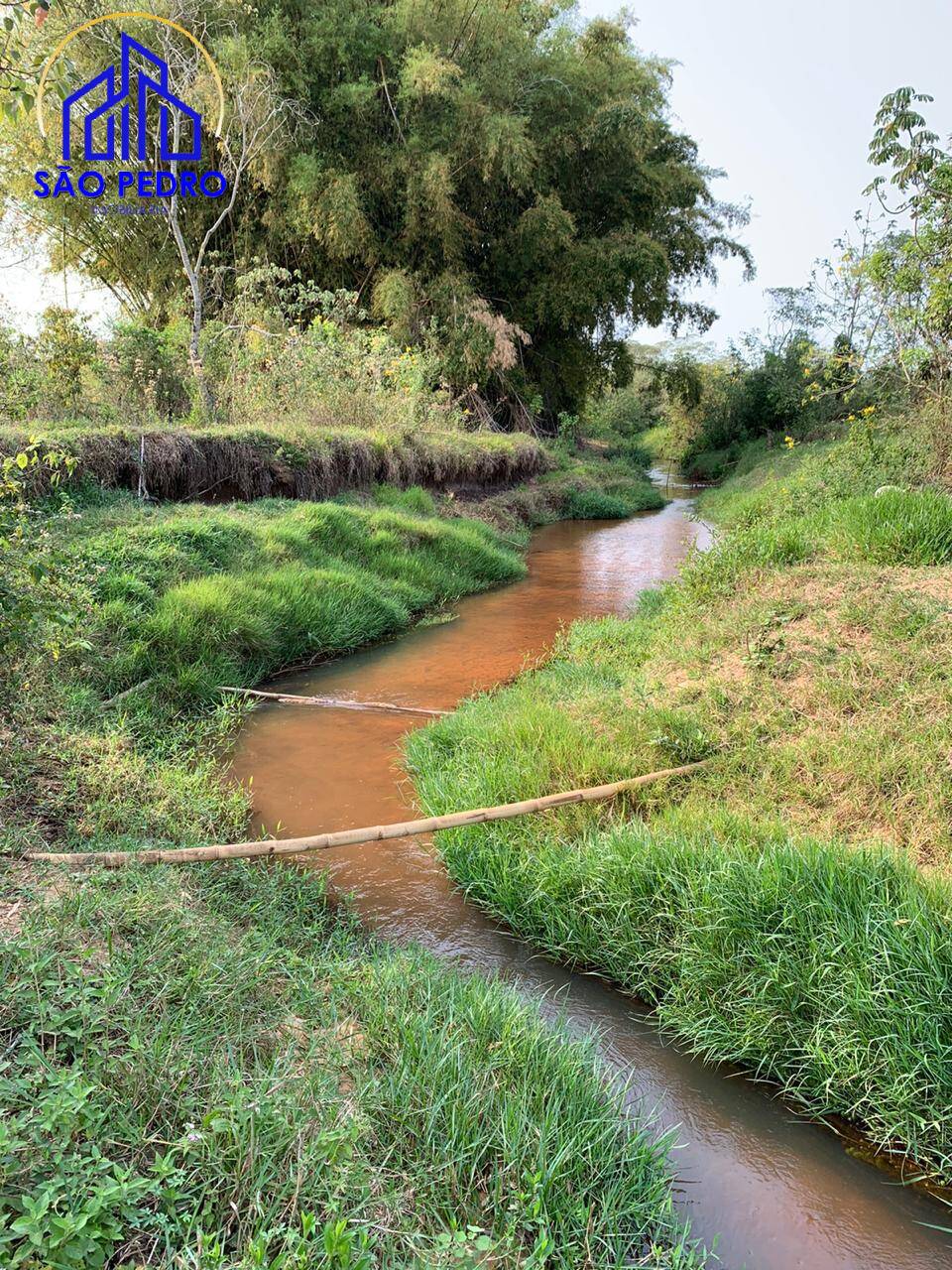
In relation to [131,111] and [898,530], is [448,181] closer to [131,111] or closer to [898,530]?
[131,111]

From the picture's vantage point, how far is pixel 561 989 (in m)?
3.10

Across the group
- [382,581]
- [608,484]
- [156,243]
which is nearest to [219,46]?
[156,243]

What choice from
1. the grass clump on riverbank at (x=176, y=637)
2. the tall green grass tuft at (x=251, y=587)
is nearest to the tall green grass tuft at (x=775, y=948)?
the grass clump on riverbank at (x=176, y=637)

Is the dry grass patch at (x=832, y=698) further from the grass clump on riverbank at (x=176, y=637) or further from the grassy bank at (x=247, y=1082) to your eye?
the grass clump on riverbank at (x=176, y=637)

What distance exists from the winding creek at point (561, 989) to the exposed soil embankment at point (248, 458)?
9.29 feet

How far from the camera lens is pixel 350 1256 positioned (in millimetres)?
1626

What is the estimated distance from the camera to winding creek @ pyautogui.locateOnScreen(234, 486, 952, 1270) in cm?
212

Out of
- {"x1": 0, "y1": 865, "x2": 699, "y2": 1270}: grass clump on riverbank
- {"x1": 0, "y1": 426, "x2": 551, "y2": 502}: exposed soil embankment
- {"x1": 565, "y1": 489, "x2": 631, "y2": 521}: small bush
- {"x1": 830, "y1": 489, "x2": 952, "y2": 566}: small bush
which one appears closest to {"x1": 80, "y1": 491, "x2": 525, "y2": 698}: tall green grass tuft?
{"x1": 0, "y1": 426, "x2": 551, "y2": 502}: exposed soil embankment

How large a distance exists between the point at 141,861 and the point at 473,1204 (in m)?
1.91

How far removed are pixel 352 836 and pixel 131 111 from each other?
1370 cm

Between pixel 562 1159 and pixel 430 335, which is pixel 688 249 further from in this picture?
pixel 562 1159

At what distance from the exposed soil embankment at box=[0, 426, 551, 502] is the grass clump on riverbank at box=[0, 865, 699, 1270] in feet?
14.6

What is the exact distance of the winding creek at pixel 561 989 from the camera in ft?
6.94

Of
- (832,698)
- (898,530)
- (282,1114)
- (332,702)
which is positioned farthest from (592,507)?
(282,1114)
